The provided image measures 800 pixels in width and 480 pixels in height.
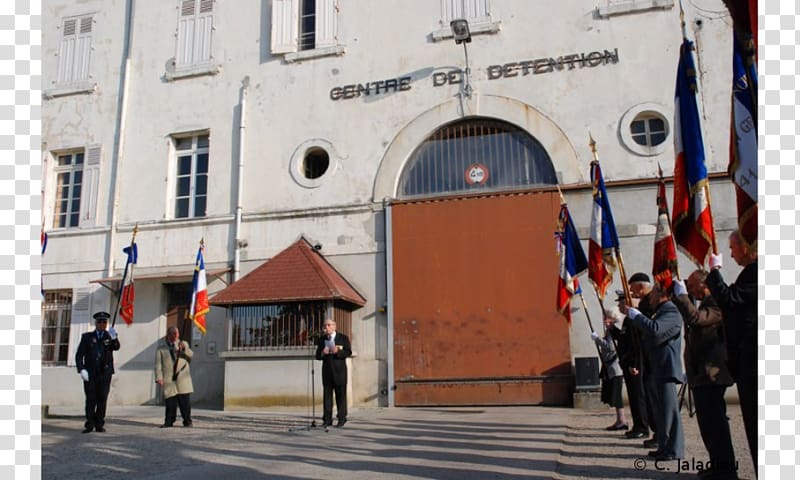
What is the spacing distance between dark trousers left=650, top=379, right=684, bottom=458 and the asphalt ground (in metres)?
0.17

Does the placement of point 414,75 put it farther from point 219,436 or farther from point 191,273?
point 219,436

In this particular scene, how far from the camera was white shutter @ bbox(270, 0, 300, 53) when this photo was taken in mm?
16156

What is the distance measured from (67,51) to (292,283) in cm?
1062

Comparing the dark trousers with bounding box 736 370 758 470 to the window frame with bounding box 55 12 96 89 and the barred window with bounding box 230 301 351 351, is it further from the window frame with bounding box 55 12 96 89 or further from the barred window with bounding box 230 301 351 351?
the window frame with bounding box 55 12 96 89

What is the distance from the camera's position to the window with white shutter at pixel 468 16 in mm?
14922

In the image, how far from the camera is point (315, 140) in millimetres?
15484

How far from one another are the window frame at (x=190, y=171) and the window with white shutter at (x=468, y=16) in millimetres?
6673

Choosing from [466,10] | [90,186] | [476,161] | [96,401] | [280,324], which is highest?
[466,10]

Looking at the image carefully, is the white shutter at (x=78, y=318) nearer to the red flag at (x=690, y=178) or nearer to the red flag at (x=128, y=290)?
the red flag at (x=128, y=290)

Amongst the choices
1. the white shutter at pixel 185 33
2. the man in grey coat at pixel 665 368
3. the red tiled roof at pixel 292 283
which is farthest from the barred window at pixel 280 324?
the man in grey coat at pixel 665 368

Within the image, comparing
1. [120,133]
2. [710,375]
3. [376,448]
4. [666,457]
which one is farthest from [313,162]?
[710,375]

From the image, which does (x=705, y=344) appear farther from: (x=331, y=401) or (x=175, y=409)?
(x=175, y=409)

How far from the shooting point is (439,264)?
14008 mm

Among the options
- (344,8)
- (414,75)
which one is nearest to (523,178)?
(414,75)
